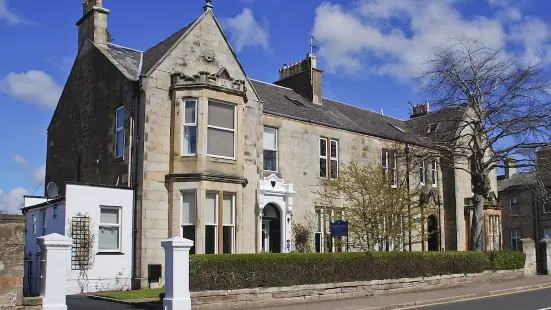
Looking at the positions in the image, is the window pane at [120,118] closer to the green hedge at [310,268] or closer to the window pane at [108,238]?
the window pane at [108,238]

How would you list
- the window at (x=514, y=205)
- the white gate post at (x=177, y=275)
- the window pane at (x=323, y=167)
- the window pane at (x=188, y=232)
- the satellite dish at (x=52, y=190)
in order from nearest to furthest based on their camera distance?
the white gate post at (x=177, y=275) → the window pane at (x=188, y=232) → the satellite dish at (x=52, y=190) → the window pane at (x=323, y=167) → the window at (x=514, y=205)

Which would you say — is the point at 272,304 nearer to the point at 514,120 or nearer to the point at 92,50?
the point at 92,50

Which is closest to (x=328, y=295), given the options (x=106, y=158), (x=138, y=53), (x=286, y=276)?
(x=286, y=276)

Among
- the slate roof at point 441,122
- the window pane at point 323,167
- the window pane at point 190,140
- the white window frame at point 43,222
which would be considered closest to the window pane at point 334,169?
the window pane at point 323,167

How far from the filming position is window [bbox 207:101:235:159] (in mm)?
22141

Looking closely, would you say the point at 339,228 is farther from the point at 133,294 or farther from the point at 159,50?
the point at 159,50

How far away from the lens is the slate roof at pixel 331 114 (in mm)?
28516

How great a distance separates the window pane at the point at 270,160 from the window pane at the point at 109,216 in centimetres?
774

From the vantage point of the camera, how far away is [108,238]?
20.8m

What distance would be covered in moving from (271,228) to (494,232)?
750 inches

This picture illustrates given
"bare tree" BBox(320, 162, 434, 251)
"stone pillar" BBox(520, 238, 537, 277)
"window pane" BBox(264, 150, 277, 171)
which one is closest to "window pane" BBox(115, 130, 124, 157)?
"window pane" BBox(264, 150, 277, 171)

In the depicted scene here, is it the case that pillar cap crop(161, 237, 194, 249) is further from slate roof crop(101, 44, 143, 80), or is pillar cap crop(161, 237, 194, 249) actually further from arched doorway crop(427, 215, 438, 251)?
arched doorway crop(427, 215, 438, 251)

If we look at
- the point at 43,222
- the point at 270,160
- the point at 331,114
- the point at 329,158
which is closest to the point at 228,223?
the point at 270,160

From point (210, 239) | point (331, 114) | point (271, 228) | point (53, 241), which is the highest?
point (331, 114)
